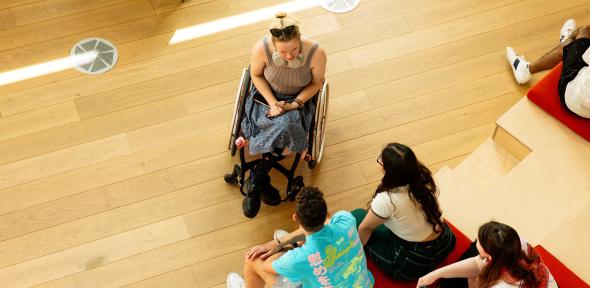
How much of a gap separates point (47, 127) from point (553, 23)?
11.1 ft

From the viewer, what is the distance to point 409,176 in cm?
277

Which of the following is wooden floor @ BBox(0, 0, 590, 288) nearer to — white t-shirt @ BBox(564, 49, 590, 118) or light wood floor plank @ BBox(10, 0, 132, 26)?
light wood floor plank @ BBox(10, 0, 132, 26)

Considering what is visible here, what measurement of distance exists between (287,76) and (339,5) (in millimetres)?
1233

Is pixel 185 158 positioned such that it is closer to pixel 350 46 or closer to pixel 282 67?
pixel 282 67

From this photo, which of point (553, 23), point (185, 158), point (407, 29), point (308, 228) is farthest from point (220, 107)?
point (553, 23)

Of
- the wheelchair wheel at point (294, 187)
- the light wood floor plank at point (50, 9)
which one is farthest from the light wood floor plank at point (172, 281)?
the light wood floor plank at point (50, 9)

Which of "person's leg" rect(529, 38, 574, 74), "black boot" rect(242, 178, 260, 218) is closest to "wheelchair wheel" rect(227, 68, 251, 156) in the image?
"black boot" rect(242, 178, 260, 218)

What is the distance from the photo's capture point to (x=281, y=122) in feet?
11.2

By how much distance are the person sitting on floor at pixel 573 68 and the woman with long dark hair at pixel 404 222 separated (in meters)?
1.00

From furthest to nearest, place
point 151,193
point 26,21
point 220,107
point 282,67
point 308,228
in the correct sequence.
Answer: point 26,21 → point 220,107 → point 151,193 → point 282,67 → point 308,228

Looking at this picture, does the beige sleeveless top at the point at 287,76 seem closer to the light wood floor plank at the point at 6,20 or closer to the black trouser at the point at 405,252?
the black trouser at the point at 405,252

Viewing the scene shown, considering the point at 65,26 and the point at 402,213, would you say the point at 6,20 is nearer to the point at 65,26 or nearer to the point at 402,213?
the point at 65,26

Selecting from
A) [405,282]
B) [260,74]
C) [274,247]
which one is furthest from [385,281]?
[260,74]

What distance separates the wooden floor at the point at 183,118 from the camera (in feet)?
11.9
